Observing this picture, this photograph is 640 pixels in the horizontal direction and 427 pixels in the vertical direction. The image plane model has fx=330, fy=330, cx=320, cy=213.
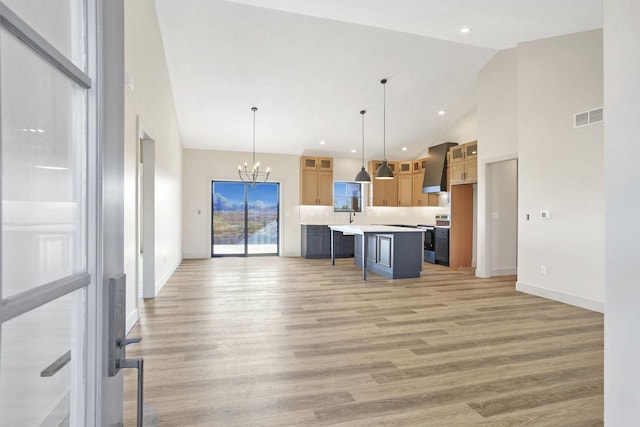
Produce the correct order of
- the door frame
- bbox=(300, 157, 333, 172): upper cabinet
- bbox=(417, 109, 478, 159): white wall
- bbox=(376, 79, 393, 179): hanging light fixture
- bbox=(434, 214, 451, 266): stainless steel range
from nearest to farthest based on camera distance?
the door frame → bbox=(376, 79, 393, 179): hanging light fixture → bbox=(417, 109, 478, 159): white wall → bbox=(434, 214, 451, 266): stainless steel range → bbox=(300, 157, 333, 172): upper cabinet

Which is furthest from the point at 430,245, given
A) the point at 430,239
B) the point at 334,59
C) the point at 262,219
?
the point at 334,59

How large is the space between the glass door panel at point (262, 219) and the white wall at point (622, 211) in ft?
27.1

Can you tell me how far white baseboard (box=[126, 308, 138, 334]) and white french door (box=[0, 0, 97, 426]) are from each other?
3.09 m

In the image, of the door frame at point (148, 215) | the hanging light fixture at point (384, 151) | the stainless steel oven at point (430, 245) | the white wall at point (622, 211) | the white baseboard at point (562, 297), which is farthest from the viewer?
the stainless steel oven at point (430, 245)

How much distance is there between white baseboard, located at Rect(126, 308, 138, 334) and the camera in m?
3.27

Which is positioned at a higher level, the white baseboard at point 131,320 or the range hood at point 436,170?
the range hood at point 436,170

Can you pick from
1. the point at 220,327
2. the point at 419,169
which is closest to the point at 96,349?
the point at 220,327

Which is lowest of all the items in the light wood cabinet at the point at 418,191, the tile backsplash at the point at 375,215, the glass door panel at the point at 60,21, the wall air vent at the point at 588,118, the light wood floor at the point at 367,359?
the light wood floor at the point at 367,359

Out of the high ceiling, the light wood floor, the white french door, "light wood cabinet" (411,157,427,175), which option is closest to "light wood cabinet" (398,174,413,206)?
"light wood cabinet" (411,157,427,175)

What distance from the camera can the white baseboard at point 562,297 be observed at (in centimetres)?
412

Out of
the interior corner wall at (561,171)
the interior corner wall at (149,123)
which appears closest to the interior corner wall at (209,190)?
the interior corner wall at (149,123)

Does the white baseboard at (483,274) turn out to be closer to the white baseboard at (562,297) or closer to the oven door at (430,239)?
the white baseboard at (562,297)

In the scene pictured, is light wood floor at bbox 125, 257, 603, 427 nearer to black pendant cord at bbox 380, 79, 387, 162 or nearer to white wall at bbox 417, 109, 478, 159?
black pendant cord at bbox 380, 79, 387, 162

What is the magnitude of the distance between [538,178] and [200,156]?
7.45m
